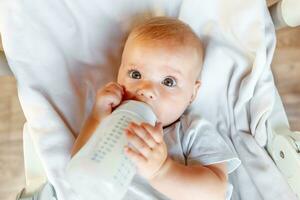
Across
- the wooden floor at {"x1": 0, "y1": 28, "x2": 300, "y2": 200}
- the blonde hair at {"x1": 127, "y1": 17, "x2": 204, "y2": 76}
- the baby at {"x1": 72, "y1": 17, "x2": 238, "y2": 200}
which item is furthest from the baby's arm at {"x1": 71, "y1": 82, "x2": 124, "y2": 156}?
the wooden floor at {"x1": 0, "y1": 28, "x2": 300, "y2": 200}

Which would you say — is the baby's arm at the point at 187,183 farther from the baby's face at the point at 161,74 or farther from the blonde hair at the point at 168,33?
the blonde hair at the point at 168,33

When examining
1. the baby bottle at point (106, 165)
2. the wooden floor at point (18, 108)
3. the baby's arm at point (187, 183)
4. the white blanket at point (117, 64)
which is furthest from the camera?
the wooden floor at point (18, 108)

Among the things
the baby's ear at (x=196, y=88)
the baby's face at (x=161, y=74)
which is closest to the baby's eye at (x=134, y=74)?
the baby's face at (x=161, y=74)

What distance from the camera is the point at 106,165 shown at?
24.8 inches

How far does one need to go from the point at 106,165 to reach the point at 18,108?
612 millimetres

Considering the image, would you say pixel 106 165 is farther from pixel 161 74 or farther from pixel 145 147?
pixel 161 74

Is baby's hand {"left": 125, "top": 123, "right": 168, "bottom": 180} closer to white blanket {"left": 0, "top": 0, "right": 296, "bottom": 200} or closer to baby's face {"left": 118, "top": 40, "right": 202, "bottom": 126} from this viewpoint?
baby's face {"left": 118, "top": 40, "right": 202, "bottom": 126}

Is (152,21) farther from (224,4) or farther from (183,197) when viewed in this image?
(183,197)

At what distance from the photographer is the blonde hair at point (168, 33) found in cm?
82

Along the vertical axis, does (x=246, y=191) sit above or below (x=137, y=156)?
below

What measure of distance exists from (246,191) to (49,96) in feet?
1.35

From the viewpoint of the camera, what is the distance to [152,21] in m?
0.87

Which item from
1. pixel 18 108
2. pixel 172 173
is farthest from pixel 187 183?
pixel 18 108

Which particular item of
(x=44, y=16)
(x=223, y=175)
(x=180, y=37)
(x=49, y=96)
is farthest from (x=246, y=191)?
(x=44, y=16)
